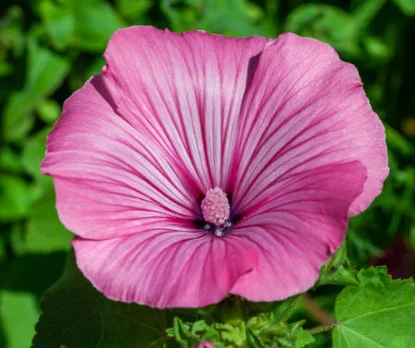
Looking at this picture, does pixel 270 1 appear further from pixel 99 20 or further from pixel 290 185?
pixel 290 185

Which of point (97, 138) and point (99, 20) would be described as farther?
point (99, 20)

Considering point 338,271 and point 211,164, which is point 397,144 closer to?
point 211,164

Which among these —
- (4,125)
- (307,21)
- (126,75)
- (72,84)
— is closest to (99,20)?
(72,84)

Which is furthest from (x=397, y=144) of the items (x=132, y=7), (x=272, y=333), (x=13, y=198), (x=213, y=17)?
(x=272, y=333)

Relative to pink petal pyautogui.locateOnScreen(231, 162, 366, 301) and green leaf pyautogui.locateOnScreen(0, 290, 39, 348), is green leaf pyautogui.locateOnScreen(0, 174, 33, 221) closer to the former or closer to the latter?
green leaf pyautogui.locateOnScreen(0, 290, 39, 348)

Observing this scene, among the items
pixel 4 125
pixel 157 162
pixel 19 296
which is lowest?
pixel 19 296

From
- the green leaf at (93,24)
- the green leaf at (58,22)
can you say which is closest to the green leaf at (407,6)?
the green leaf at (93,24)
